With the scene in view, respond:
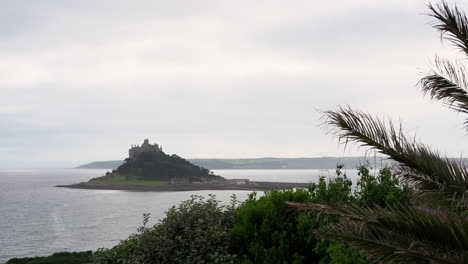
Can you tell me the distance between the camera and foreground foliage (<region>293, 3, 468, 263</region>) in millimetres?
4289

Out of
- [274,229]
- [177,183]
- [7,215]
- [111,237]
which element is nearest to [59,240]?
[111,237]

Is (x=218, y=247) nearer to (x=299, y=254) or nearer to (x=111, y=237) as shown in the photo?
(x=299, y=254)

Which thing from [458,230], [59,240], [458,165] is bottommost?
[59,240]

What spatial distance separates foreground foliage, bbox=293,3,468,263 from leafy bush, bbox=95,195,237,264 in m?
5.51

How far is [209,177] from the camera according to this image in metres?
162

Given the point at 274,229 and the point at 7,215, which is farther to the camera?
the point at 7,215

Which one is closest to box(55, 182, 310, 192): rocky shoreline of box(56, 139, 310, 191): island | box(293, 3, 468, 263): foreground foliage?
box(56, 139, 310, 191): island

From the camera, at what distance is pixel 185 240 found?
36.8 ft

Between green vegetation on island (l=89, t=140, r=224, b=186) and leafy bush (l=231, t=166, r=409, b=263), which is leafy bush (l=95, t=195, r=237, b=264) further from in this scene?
green vegetation on island (l=89, t=140, r=224, b=186)

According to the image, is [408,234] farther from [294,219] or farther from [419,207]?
[294,219]

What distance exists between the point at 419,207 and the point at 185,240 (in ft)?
24.1

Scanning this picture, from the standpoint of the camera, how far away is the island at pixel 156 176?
499 feet

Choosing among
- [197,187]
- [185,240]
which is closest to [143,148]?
[197,187]

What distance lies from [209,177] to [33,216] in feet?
278
